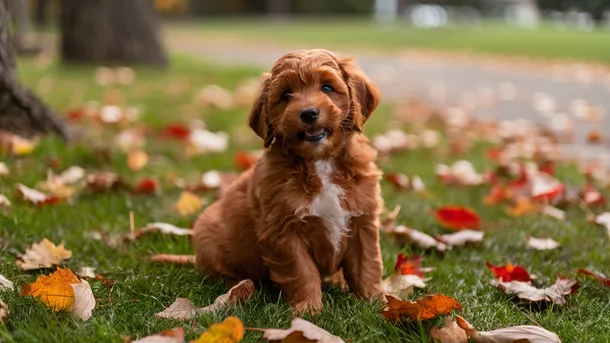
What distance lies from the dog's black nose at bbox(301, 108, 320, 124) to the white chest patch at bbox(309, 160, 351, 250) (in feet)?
0.95

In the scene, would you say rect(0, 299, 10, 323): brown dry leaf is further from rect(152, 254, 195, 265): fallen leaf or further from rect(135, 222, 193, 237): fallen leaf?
rect(135, 222, 193, 237): fallen leaf

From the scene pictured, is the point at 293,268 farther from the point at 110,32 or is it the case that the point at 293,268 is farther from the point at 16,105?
the point at 110,32

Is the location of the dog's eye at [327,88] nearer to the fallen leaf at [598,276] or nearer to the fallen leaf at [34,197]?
the fallen leaf at [598,276]

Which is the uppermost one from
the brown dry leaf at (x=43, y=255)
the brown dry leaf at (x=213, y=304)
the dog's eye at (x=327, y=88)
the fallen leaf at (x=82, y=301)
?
the dog's eye at (x=327, y=88)

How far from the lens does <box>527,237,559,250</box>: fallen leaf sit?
391 centimetres

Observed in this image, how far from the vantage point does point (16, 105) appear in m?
5.52

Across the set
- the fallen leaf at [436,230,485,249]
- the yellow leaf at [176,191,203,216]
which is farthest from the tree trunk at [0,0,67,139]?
the fallen leaf at [436,230,485,249]

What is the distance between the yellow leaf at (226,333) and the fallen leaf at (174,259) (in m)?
1.18

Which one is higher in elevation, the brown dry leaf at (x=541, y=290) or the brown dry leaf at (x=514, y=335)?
the brown dry leaf at (x=514, y=335)

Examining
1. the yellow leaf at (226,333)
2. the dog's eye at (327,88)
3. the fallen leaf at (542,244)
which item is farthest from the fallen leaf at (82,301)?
the fallen leaf at (542,244)

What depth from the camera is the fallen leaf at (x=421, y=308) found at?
274 cm

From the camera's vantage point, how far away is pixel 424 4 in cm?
5353

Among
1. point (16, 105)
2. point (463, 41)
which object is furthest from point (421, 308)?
point (463, 41)

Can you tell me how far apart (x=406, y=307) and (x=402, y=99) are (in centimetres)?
839
